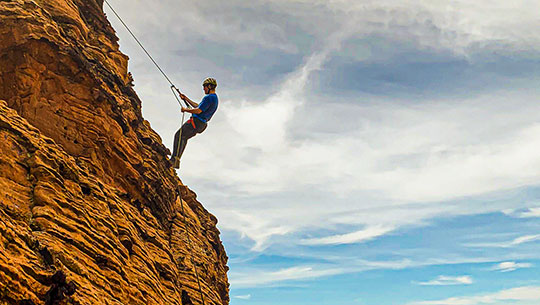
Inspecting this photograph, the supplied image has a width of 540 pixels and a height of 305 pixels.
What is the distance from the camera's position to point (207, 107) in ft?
71.9

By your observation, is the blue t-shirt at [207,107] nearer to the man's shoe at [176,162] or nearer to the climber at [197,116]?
the climber at [197,116]

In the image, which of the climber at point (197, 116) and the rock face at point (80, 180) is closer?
the rock face at point (80, 180)

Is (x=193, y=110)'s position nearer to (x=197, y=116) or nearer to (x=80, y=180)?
(x=197, y=116)

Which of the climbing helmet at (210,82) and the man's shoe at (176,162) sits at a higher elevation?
the climbing helmet at (210,82)

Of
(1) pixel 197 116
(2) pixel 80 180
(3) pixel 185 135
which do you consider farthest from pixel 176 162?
(2) pixel 80 180

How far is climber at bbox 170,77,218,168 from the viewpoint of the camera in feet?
71.5

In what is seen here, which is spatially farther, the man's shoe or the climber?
the man's shoe

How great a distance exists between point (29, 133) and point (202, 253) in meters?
16.1

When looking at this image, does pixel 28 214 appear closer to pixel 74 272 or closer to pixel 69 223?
pixel 69 223

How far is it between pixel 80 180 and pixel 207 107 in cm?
783

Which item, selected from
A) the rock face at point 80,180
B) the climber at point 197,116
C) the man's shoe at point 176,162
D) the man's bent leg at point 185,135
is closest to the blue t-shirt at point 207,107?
the climber at point 197,116

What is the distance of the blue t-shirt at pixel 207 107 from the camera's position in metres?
21.8

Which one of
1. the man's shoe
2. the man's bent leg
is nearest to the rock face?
the man's shoe

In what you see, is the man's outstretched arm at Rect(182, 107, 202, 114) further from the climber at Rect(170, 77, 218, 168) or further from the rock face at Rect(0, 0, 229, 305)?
the rock face at Rect(0, 0, 229, 305)
